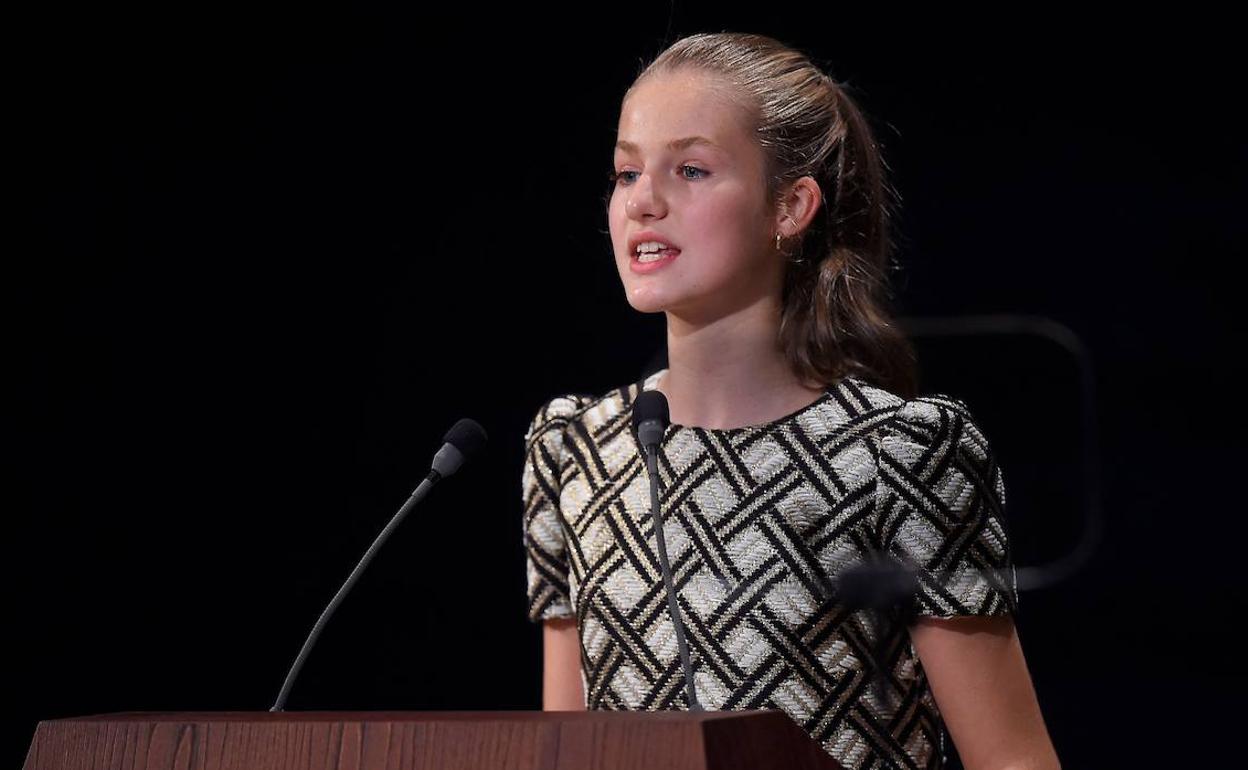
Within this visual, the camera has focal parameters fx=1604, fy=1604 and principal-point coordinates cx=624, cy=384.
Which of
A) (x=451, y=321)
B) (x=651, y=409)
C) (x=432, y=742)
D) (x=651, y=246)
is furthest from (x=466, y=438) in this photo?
(x=451, y=321)

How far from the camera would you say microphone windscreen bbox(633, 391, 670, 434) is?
5.16 ft

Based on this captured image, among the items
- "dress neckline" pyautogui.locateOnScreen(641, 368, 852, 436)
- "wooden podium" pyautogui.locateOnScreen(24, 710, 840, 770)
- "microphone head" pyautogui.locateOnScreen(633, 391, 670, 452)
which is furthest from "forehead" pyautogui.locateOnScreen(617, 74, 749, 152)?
"wooden podium" pyautogui.locateOnScreen(24, 710, 840, 770)

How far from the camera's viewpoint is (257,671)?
2830 mm

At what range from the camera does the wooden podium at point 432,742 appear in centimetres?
114

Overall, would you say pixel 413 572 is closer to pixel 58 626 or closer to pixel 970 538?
pixel 58 626

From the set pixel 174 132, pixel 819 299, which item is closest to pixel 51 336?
pixel 174 132

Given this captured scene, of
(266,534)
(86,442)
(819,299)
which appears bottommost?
(266,534)

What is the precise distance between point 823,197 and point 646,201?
0.81 feet

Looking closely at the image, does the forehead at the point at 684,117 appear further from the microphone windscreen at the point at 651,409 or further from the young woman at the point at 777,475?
the microphone windscreen at the point at 651,409

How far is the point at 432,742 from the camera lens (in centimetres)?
120

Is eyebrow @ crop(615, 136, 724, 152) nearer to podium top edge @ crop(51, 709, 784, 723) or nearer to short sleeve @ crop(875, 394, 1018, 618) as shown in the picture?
short sleeve @ crop(875, 394, 1018, 618)

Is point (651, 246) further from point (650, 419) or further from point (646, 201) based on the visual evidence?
point (650, 419)

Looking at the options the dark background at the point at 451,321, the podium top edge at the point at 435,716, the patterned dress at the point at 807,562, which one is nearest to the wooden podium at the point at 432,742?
the podium top edge at the point at 435,716

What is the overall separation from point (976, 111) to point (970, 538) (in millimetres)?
1051
